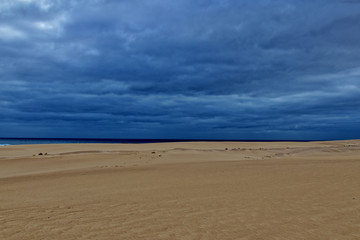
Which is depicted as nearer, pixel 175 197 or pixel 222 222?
pixel 222 222

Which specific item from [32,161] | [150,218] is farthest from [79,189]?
[32,161]

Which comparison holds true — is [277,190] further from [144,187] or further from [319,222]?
[144,187]

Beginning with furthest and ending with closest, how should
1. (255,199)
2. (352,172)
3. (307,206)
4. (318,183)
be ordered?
(352,172) < (318,183) < (255,199) < (307,206)

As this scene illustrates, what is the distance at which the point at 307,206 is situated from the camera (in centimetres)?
791

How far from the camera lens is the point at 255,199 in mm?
8984

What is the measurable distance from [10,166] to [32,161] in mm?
1919

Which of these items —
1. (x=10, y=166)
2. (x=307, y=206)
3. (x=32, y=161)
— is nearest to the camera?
(x=307, y=206)

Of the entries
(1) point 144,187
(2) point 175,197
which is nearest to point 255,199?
(2) point 175,197

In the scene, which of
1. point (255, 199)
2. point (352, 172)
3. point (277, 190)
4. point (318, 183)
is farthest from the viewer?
point (352, 172)

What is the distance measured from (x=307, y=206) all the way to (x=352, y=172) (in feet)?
22.0

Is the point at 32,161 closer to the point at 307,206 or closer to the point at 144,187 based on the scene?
the point at 144,187

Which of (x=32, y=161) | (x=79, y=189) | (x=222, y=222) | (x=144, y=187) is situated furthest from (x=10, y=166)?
(x=222, y=222)

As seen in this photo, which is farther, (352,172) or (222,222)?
(352,172)

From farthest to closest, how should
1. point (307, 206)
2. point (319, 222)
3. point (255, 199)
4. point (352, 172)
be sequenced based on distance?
1. point (352, 172)
2. point (255, 199)
3. point (307, 206)
4. point (319, 222)
